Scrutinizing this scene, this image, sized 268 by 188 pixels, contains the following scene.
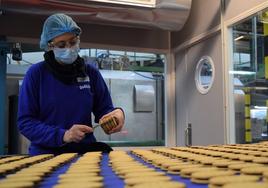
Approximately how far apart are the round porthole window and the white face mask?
1.60 metres

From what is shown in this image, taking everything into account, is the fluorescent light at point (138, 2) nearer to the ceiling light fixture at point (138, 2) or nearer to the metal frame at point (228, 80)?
the ceiling light fixture at point (138, 2)

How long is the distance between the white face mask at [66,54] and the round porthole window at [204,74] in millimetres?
1604

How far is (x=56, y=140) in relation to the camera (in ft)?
4.57

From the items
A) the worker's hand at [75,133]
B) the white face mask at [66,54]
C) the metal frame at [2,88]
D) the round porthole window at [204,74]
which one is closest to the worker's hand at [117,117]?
the worker's hand at [75,133]

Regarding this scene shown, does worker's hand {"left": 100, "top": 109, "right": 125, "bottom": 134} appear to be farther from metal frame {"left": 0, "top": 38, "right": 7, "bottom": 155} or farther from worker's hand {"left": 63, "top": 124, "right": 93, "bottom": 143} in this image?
metal frame {"left": 0, "top": 38, "right": 7, "bottom": 155}

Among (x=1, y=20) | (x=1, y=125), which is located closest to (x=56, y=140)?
(x=1, y=125)

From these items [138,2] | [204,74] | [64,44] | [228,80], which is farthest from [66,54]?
[204,74]

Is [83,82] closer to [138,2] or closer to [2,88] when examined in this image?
[138,2]

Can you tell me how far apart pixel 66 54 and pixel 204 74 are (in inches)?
71.7

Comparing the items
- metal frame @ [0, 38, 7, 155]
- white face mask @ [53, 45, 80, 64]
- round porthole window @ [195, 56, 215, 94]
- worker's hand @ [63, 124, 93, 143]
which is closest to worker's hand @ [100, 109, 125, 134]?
worker's hand @ [63, 124, 93, 143]

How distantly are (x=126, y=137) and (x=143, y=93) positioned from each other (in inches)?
23.8

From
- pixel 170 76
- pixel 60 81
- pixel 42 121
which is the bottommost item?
pixel 42 121

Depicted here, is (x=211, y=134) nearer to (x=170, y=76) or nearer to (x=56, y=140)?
Answer: (x=170, y=76)

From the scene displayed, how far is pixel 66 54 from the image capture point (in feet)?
5.41
